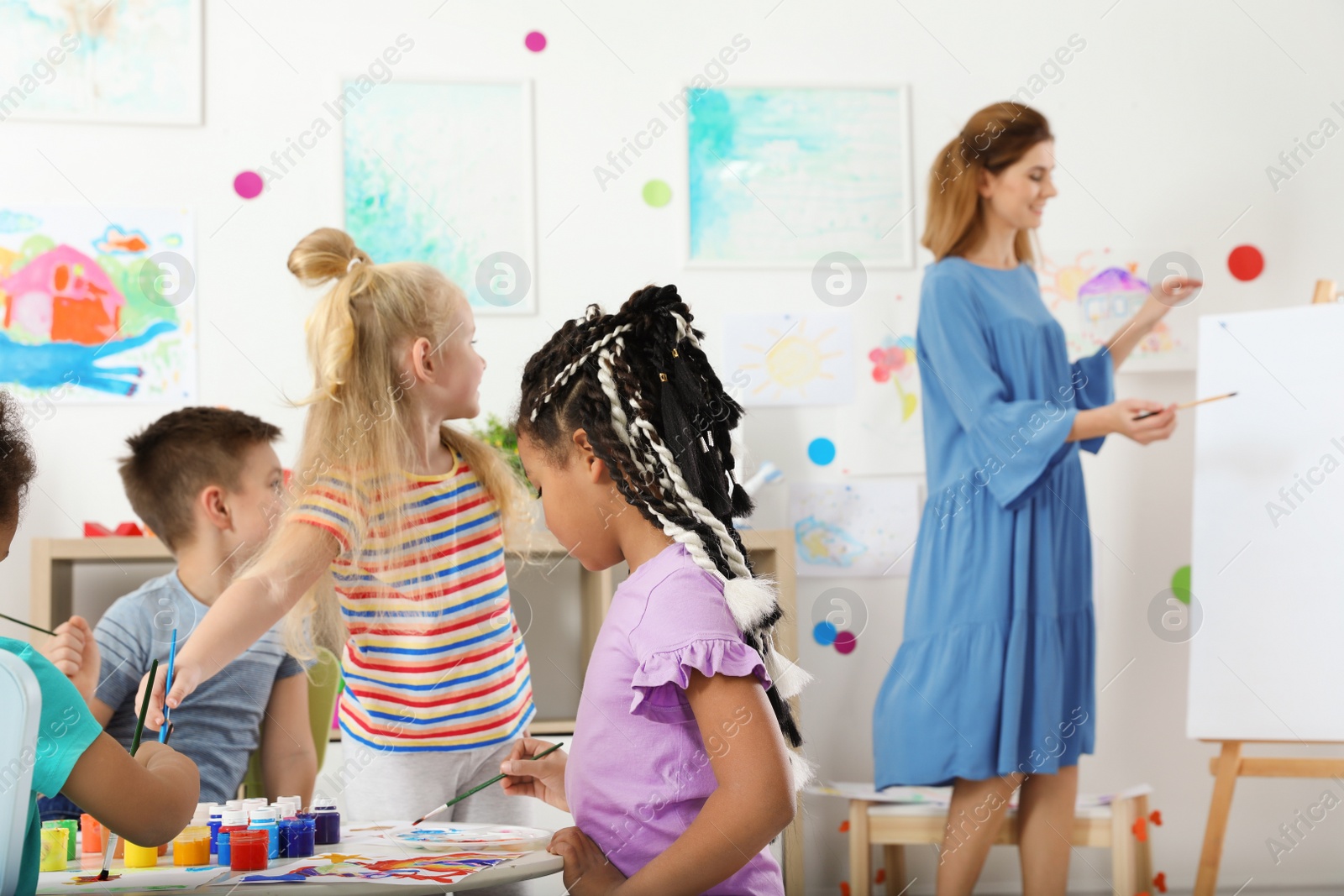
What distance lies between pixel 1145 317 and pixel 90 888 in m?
2.00

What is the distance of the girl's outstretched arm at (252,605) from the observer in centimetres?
114

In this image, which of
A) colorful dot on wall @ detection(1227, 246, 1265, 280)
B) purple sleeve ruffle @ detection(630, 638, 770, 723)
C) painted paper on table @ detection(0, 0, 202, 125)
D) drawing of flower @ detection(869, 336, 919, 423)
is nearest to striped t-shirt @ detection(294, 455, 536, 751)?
purple sleeve ruffle @ detection(630, 638, 770, 723)

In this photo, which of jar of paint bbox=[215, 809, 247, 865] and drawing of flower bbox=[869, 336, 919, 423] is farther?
drawing of flower bbox=[869, 336, 919, 423]

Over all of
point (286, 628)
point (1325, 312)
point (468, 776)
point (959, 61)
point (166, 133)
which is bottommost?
point (468, 776)

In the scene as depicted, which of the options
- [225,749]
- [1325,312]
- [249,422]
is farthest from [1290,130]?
[225,749]

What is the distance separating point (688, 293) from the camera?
253 centimetres

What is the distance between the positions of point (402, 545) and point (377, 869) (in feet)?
1.88

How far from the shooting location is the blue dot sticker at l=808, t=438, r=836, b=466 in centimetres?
254

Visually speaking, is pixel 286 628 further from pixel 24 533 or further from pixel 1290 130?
pixel 1290 130

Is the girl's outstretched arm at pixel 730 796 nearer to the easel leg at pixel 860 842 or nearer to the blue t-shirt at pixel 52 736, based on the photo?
the blue t-shirt at pixel 52 736

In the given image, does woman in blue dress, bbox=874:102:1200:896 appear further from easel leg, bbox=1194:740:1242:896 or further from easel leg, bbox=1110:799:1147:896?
easel leg, bbox=1194:740:1242:896

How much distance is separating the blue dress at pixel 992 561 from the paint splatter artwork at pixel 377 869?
47.4 inches

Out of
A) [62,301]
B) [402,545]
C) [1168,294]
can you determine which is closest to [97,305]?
[62,301]

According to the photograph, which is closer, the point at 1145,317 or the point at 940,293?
the point at 940,293
